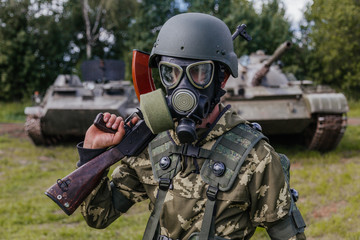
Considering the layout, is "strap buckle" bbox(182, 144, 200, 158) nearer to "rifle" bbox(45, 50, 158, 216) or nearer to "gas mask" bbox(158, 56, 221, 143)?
"gas mask" bbox(158, 56, 221, 143)

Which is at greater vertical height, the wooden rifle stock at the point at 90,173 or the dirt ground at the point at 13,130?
the wooden rifle stock at the point at 90,173

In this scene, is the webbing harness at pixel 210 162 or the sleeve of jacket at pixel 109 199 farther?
the sleeve of jacket at pixel 109 199

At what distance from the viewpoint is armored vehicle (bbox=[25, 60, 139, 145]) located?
8.89 meters

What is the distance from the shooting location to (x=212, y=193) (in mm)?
1758

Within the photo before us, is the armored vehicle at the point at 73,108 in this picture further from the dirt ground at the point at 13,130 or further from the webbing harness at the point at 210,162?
the webbing harness at the point at 210,162

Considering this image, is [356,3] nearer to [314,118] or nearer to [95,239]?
[314,118]

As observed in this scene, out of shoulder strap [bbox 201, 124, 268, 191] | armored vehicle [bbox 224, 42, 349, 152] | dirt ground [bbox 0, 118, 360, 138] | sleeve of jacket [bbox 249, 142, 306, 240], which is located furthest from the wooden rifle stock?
dirt ground [bbox 0, 118, 360, 138]

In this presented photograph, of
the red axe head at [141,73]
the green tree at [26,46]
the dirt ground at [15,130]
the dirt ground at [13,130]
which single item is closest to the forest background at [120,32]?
the green tree at [26,46]

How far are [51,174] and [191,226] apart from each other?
5.69 m

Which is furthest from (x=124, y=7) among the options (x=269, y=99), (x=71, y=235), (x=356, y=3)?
(x=71, y=235)

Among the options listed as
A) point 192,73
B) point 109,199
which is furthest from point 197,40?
point 109,199

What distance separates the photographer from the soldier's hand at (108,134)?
6.30 ft

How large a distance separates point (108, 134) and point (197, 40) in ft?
1.95

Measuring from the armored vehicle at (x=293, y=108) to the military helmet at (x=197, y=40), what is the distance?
5588 millimetres
